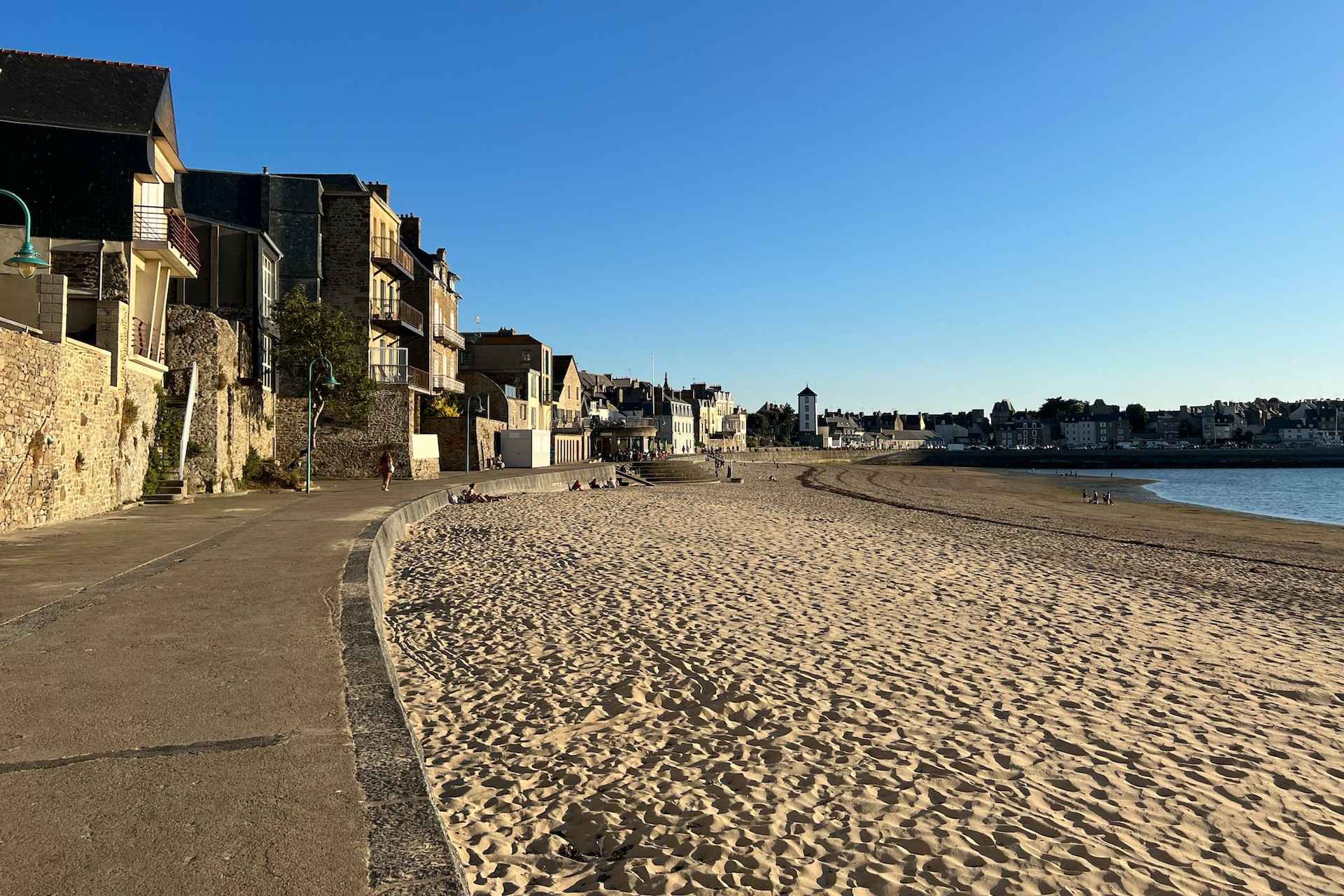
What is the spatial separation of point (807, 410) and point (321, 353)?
160 m

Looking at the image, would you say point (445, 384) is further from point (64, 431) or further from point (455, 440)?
point (64, 431)

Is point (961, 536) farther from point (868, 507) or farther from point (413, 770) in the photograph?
point (413, 770)

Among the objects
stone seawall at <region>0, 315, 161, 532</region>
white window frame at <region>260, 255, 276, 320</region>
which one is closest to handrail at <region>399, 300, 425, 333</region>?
white window frame at <region>260, 255, 276, 320</region>

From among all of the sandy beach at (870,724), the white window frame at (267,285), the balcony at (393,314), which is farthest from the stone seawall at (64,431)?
the balcony at (393,314)

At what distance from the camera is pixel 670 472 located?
47688 millimetres

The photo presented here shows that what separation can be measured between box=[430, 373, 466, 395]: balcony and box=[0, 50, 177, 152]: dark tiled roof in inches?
748

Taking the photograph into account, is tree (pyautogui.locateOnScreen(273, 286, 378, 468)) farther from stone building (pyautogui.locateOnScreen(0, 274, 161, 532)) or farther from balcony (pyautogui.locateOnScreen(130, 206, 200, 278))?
stone building (pyautogui.locateOnScreen(0, 274, 161, 532))

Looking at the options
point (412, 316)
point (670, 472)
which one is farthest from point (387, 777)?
point (670, 472)

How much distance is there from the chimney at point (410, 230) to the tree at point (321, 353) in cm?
1384

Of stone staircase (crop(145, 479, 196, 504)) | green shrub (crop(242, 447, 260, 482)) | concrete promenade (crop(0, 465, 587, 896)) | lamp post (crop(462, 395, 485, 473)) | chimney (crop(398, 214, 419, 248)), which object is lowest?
concrete promenade (crop(0, 465, 587, 896))

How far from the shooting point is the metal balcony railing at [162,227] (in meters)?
20.4

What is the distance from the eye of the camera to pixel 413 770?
4.37 meters

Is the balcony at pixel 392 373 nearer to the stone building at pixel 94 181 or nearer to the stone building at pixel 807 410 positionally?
the stone building at pixel 94 181

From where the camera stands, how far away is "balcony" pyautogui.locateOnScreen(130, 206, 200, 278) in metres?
20.4
